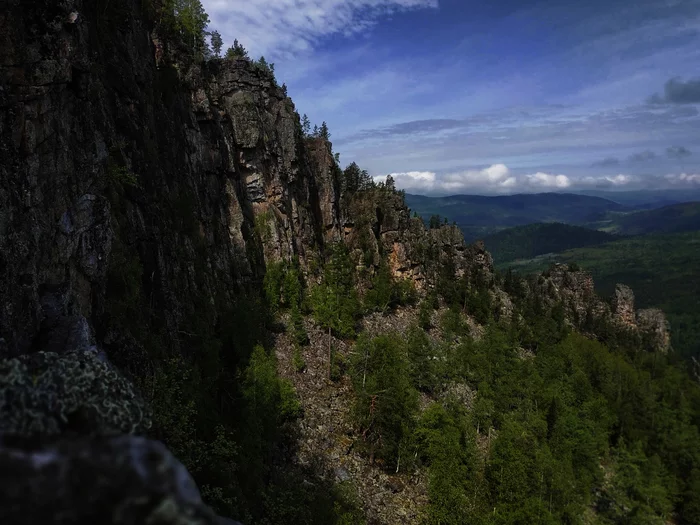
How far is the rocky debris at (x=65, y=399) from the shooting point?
6.63 m

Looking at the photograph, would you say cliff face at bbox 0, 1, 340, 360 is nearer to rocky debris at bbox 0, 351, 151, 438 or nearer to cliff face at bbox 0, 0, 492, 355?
cliff face at bbox 0, 0, 492, 355

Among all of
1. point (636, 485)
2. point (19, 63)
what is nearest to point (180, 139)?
point (19, 63)

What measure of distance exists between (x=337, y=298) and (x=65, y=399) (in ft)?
215

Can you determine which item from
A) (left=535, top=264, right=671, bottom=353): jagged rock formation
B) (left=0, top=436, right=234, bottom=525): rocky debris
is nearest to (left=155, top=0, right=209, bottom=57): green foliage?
(left=0, top=436, right=234, bottom=525): rocky debris

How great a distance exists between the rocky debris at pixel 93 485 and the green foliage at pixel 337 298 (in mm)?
61528

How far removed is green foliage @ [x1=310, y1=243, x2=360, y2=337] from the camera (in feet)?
227

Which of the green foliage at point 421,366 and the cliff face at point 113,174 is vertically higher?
the cliff face at point 113,174

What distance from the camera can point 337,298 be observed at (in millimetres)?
72500

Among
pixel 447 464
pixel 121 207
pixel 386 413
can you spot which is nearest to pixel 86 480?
pixel 121 207

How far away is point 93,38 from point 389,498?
49.5 m

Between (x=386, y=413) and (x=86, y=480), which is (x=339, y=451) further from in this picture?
(x=86, y=480)

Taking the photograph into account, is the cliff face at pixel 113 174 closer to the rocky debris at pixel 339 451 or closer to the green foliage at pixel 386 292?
the rocky debris at pixel 339 451

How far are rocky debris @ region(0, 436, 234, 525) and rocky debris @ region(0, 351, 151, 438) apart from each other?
0.64 m

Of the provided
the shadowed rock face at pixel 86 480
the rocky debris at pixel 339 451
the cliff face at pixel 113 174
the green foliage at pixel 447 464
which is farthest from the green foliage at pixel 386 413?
the shadowed rock face at pixel 86 480
